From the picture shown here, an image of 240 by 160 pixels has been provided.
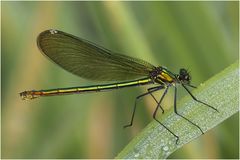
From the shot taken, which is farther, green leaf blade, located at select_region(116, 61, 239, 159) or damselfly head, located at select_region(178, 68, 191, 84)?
damselfly head, located at select_region(178, 68, 191, 84)

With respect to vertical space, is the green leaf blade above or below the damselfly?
below

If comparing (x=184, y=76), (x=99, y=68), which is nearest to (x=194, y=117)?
(x=184, y=76)

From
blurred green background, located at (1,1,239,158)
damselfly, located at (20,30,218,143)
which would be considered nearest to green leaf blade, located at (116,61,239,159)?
blurred green background, located at (1,1,239,158)

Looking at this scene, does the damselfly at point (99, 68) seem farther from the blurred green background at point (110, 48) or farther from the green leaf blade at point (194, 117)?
the green leaf blade at point (194, 117)

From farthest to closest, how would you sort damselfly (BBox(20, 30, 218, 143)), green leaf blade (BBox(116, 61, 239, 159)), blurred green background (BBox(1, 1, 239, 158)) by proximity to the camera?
damselfly (BBox(20, 30, 218, 143))
blurred green background (BBox(1, 1, 239, 158))
green leaf blade (BBox(116, 61, 239, 159))

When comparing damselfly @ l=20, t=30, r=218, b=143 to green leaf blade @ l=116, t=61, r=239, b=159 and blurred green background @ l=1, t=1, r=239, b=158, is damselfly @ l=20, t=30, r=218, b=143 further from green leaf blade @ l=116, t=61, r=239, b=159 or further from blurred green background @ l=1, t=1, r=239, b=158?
green leaf blade @ l=116, t=61, r=239, b=159

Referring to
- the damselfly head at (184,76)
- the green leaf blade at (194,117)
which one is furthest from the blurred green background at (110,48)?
the green leaf blade at (194,117)

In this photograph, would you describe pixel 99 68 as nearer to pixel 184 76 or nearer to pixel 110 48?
pixel 110 48
